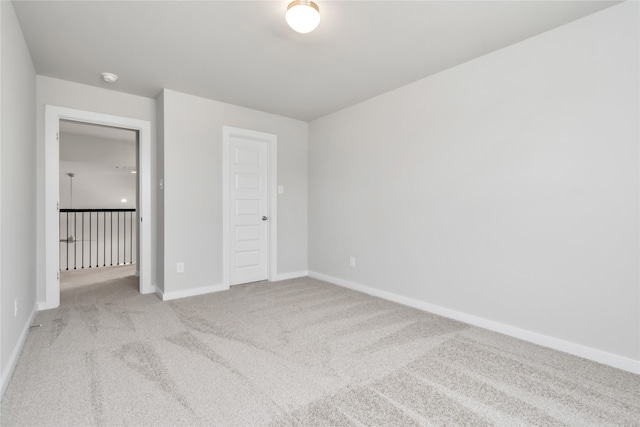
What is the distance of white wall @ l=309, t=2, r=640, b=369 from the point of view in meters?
2.11

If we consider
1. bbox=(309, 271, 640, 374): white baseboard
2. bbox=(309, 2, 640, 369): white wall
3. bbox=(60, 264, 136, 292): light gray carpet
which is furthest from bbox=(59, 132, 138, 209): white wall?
bbox=(309, 271, 640, 374): white baseboard

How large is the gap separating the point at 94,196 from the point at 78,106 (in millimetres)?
7211

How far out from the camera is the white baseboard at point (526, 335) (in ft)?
6.89

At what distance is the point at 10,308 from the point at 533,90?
13.3ft

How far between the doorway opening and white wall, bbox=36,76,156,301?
1.23 ft

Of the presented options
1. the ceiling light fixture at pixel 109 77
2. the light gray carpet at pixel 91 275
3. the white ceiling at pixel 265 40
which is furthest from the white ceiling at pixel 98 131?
the light gray carpet at pixel 91 275

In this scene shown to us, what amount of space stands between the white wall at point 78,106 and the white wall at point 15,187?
0.31m

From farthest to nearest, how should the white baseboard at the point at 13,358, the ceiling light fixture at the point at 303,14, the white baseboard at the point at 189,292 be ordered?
the white baseboard at the point at 189,292
the ceiling light fixture at the point at 303,14
the white baseboard at the point at 13,358

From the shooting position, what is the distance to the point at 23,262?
8.18 ft

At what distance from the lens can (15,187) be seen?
7.23ft

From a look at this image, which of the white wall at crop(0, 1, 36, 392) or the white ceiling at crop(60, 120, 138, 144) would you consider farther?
the white ceiling at crop(60, 120, 138, 144)

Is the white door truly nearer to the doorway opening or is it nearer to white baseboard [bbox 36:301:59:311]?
the doorway opening

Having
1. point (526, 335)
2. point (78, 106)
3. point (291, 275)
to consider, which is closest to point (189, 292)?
point (291, 275)

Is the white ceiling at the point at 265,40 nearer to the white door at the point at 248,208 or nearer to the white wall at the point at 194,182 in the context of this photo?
the white wall at the point at 194,182
